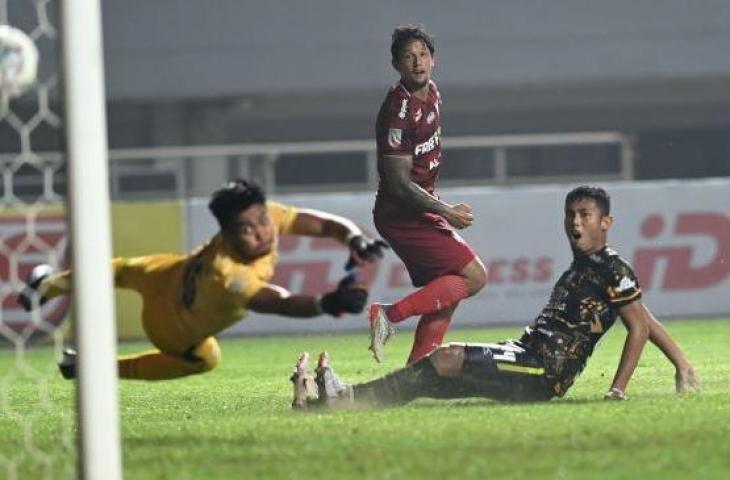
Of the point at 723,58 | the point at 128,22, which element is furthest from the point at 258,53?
the point at 723,58

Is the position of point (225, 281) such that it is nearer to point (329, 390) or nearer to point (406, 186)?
point (329, 390)

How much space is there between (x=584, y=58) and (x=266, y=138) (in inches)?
210

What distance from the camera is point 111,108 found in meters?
27.7

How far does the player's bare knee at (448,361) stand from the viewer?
9.36 m

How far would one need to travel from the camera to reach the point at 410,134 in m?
10.4

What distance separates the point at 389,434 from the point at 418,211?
97.0 inches

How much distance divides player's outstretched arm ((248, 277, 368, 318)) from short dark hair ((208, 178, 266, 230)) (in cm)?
37

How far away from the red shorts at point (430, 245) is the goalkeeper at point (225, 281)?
2.01 metres

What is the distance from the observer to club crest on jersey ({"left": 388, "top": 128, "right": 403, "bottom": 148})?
10.3 metres

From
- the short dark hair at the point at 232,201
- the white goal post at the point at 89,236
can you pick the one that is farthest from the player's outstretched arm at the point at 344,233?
the white goal post at the point at 89,236

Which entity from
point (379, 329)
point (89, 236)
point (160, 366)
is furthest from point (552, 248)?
point (89, 236)

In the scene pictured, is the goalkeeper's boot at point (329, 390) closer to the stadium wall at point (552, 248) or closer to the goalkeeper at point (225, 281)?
the goalkeeper at point (225, 281)

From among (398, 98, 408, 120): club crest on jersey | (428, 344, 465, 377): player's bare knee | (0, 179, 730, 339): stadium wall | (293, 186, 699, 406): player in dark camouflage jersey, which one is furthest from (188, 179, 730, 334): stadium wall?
(428, 344, 465, 377): player's bare knee

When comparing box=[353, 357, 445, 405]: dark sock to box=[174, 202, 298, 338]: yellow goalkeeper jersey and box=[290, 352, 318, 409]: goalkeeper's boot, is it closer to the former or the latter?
box=[290, 352, 318, 409]: goalkeeper's boot
